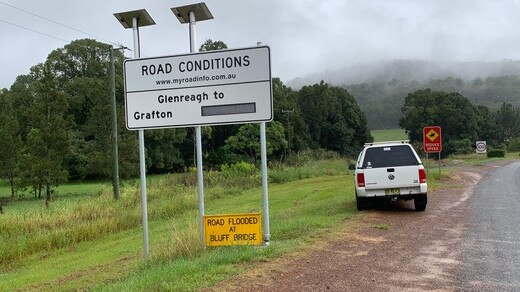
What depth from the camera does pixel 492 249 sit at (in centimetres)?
880

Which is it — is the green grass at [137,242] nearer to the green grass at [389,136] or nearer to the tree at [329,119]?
the tree at [329,119]

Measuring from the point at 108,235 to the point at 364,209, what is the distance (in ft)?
30.2

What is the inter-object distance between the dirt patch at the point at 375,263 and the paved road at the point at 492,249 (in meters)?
0.20

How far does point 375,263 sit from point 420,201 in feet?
21.9

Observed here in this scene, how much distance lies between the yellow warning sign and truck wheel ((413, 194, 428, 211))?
22.3 feet

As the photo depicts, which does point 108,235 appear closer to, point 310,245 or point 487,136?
point 310,245

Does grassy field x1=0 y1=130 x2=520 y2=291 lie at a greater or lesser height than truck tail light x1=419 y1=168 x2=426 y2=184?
lesser

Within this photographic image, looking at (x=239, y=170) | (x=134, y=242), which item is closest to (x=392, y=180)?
(x=134, y=242)

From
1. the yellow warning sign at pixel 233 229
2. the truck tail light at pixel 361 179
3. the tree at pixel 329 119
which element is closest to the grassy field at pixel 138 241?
the yellow warning sign at pixel 233 229

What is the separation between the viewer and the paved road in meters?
6.63

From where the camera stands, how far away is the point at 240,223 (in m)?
8.28

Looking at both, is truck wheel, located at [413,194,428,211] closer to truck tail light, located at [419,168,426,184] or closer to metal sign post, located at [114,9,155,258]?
truck tail light, located at [419,168,426,184]

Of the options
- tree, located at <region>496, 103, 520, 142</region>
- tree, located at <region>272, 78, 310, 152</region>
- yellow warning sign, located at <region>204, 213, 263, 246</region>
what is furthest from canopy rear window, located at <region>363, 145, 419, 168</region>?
tree, located at <region>496, 103, 520, 142</region>

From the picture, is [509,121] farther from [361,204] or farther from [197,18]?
[197,18]
